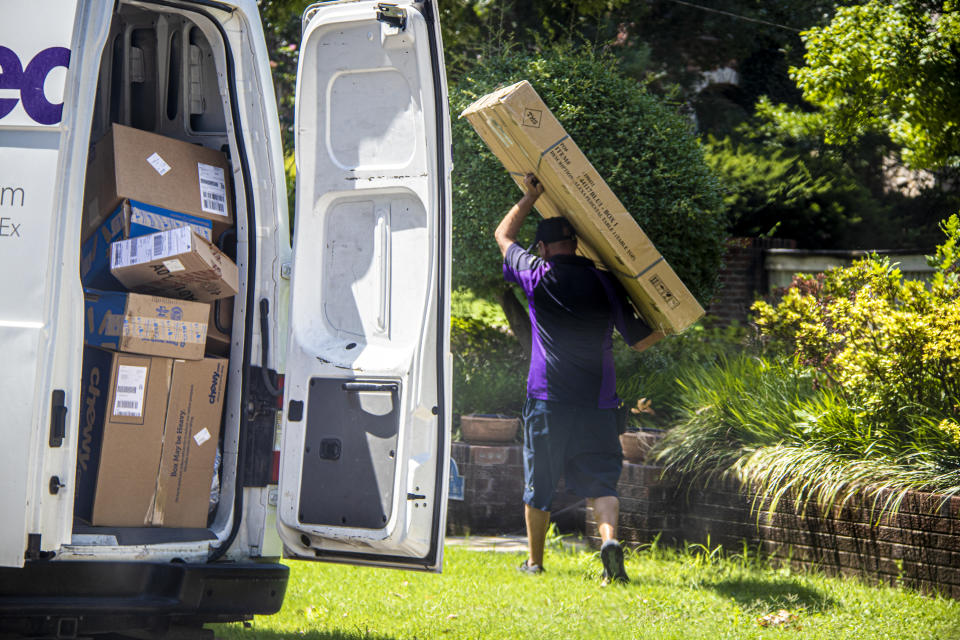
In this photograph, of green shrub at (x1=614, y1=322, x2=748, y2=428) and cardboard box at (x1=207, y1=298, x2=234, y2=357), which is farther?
green shrub at (x1=614, y1=322, x2=748, y2=428)

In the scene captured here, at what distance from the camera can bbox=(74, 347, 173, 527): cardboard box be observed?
3.68 metres

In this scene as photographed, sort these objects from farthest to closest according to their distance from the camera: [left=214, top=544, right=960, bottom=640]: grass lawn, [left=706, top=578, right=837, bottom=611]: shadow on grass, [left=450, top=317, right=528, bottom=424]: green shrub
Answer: [left=450, top=317, right=528, bottom=424]: green shrub, [left=706, top=578, right=837, bottom=611]: shadow on grass, [left=214, top=544, right=960, bottom=640]: grass lawn

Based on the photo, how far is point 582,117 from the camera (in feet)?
23.6

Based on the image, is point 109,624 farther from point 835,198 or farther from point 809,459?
point 835,198

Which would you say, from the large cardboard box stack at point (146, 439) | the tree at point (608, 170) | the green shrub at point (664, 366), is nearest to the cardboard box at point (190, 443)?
the large cardboard box stack at point (146, 439)

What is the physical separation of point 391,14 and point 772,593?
320cm

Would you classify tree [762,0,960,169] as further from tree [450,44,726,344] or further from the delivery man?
the delivery man

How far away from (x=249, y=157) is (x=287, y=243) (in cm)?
36

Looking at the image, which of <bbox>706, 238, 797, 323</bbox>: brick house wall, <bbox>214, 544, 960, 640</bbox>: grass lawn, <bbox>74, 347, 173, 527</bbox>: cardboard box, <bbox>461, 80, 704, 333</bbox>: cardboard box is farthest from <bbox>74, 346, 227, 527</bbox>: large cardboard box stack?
<bbox>706, 238, 797, 323</bbox>: brick house wall

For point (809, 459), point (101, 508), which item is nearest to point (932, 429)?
point (809, 459)

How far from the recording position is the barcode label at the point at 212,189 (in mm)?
4059

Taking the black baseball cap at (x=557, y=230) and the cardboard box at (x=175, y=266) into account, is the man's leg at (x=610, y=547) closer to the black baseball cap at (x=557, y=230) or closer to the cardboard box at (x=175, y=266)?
the black baseball cap at (x=557, y=230)

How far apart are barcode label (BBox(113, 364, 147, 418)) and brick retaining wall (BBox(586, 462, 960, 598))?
10.3 feet

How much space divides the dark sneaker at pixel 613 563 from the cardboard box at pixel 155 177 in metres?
2.45
